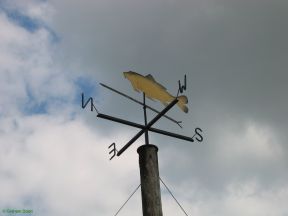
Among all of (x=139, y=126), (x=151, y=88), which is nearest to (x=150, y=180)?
(x=139, y=126)

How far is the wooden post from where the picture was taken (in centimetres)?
415

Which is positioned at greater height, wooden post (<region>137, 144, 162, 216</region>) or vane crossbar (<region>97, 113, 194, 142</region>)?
vane crossbar (<region>97, 113, 194, 142</region>)

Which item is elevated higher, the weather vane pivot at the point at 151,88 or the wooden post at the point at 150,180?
the weather vane pivot at the point at 151,88

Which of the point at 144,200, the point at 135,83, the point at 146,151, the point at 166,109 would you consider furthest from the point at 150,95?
the point at 144,200

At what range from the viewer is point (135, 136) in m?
4.93

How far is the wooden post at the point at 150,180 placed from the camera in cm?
415

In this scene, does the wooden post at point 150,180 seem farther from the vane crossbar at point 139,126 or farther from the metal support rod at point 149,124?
the vane crossbar at point 139,126

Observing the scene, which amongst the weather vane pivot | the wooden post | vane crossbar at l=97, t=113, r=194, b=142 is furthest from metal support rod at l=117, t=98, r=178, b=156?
the weather vane pivot

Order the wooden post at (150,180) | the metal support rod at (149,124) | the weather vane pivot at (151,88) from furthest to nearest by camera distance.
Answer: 1. the weather vane pivot at (151,88)
2. the metal support rod at (149,124)
3. the wooden post at (150,180)

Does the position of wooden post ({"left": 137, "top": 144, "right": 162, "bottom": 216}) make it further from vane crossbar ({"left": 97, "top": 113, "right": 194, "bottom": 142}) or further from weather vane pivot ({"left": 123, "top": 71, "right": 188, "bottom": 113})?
weather vane pivot ({"left": 123, "top": 71, "right": 188, "bottom": 113})

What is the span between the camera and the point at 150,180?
14.2 ft

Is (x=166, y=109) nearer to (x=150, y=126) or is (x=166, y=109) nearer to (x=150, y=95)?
(x=150, y=126)

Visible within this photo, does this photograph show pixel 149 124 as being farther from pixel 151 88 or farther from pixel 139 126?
pixel 151 88

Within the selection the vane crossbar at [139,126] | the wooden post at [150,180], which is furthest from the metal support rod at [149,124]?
the wooden post at [150,180]
